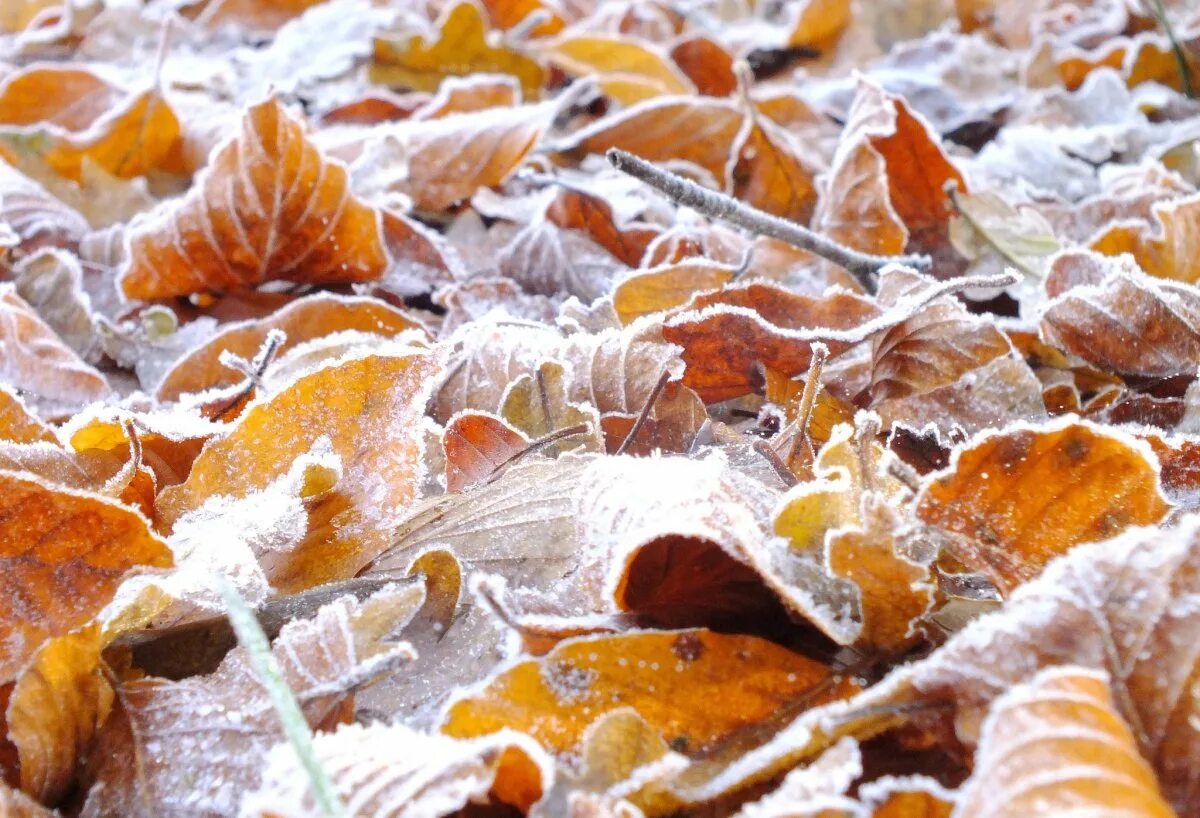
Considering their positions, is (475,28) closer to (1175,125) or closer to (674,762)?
(1175,125)

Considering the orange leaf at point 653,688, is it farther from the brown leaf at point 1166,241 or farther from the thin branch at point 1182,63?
the thin branch at point 1182,63

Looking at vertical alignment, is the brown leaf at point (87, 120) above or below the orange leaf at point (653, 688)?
below

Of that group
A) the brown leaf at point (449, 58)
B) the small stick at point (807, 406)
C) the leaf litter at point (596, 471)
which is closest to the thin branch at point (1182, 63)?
the leaf litter at point (596, 471)

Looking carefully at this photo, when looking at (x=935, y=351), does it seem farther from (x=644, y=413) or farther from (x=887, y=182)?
(x=887, y=182)

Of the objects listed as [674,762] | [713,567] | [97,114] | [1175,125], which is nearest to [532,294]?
[713,567]

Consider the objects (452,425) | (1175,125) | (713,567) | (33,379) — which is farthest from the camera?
(1175,125)
